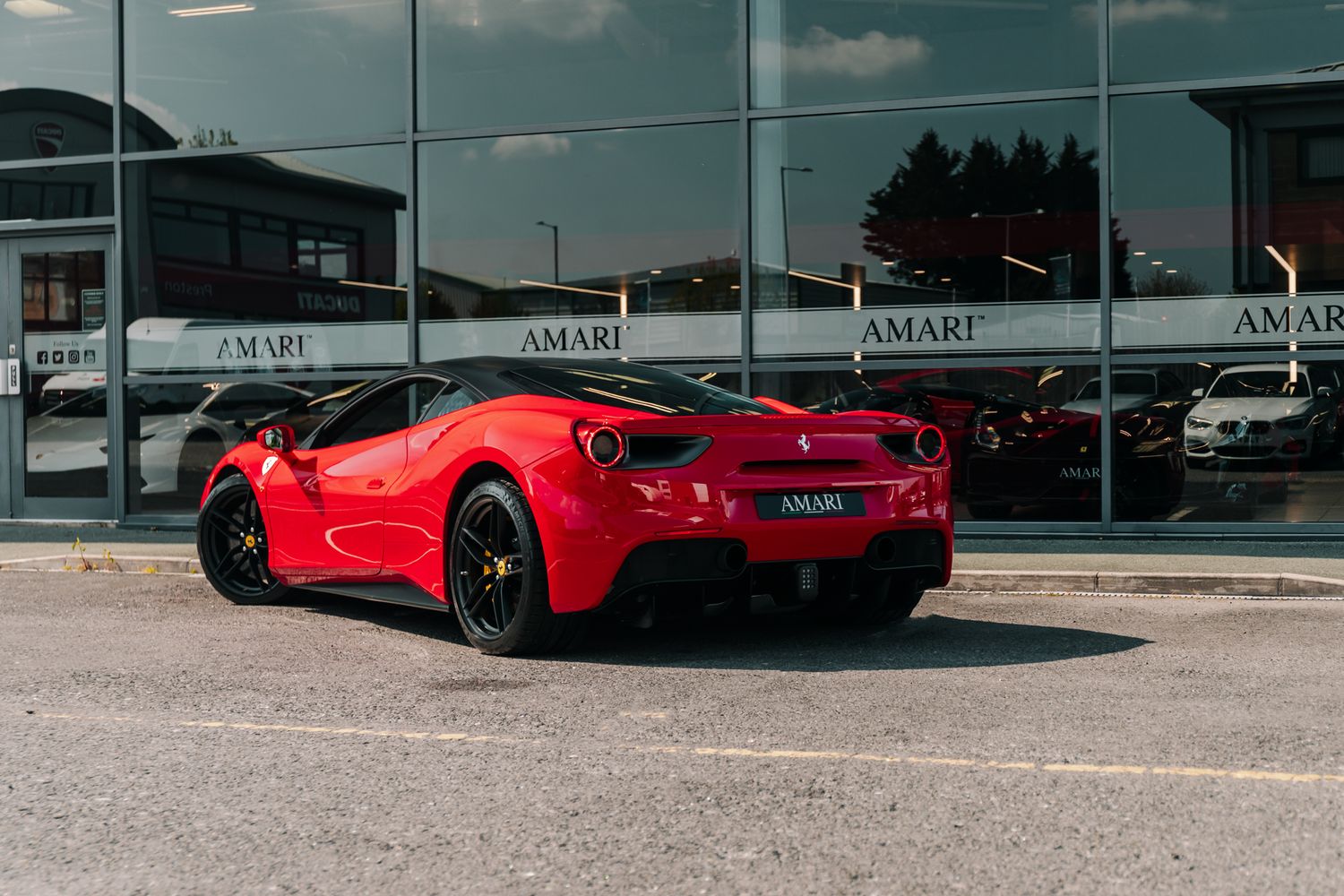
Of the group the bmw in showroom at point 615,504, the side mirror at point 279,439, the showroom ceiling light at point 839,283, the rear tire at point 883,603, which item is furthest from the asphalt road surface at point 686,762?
the showroom ceiling light at point 839,283

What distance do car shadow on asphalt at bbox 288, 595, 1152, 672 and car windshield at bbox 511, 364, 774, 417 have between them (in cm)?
102

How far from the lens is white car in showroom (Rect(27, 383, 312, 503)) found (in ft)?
42.8

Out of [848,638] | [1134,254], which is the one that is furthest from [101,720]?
[1134,254]

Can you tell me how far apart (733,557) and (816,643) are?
88cm

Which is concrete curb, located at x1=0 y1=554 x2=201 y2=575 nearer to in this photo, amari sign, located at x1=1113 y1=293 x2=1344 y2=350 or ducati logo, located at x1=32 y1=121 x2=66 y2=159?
ducati logo, located at x1=32 y1=121 x2=66 y2=159

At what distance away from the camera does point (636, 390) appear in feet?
22.3

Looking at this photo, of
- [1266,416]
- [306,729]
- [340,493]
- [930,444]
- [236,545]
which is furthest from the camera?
[1266,416]

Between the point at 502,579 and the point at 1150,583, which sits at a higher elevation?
the point at 502,579

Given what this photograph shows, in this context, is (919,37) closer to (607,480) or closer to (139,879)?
(607,480)

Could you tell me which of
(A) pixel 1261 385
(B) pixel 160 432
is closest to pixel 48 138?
(B) pixel 160 432

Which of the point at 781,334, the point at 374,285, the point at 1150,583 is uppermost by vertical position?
the point at 374,285

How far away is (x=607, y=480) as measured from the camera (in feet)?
19.3

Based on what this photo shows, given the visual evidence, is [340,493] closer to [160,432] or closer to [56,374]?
[160,432]

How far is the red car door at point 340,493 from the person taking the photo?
709cm
